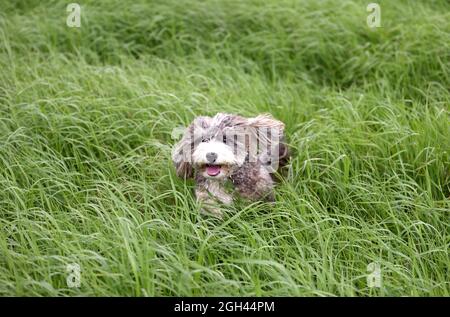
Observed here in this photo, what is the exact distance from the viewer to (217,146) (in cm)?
322

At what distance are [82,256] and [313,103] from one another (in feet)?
8.47

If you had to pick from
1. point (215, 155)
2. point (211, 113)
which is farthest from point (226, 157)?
point (211, 113)

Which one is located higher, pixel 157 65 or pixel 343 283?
pixel 157 65

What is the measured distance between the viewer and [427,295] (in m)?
2.93

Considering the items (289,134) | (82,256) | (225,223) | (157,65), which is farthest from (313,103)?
(82,256)

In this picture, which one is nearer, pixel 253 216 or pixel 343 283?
pixel 343 283

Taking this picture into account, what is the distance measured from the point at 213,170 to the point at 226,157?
0.38 ft

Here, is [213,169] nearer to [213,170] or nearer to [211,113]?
[213,170]

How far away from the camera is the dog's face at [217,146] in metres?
3.20

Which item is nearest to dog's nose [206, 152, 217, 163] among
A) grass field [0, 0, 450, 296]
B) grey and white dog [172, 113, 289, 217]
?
grey and white dog [172, 113, 289, 217]

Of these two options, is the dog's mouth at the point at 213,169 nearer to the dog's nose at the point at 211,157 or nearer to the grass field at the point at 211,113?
the dog's nose at the point at 211,157

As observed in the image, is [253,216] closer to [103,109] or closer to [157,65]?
[103,109]

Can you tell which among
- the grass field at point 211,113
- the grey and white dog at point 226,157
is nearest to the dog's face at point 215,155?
the grey and white dog at point 226,157

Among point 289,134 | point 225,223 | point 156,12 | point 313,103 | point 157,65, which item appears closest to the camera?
point 225,223
